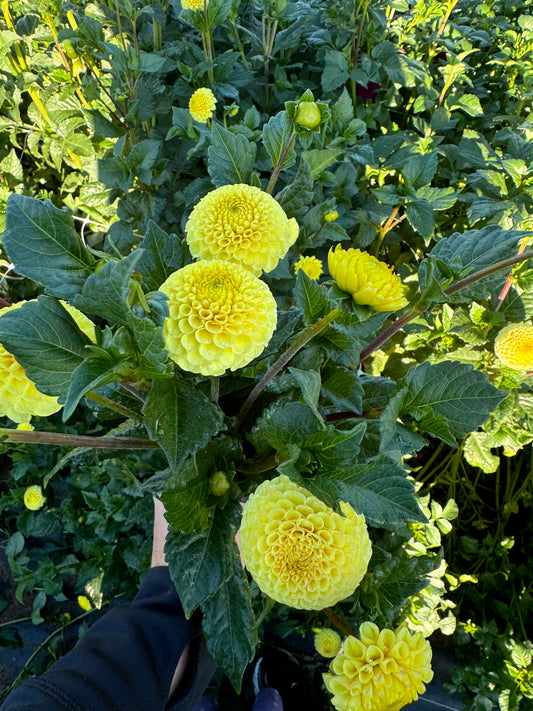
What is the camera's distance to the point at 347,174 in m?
0.88

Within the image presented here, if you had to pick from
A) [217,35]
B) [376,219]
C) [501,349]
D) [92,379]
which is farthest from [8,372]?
[217,35]

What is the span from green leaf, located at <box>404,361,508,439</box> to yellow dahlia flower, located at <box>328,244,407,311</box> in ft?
0.27

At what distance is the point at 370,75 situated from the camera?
97cm

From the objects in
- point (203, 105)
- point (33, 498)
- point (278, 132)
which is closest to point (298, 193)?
point (278, 132)

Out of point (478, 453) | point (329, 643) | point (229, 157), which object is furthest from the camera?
point (478, 453)

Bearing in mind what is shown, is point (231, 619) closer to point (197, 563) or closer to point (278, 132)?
point (197, 563)

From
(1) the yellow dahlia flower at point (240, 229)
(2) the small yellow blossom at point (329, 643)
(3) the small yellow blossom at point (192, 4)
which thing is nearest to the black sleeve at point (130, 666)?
(2) the small yellow blossom at point (329, 643)

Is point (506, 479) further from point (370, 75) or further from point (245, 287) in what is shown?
point (245, 287)

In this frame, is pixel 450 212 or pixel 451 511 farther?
pixel 450 212

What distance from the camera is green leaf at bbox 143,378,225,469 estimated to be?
370 mm

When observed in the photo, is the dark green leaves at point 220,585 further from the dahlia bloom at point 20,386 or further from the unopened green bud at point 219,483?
the dahlia bloom at point 20,386

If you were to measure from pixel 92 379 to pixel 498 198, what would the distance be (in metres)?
0.84

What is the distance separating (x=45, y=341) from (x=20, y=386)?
7 centimetres

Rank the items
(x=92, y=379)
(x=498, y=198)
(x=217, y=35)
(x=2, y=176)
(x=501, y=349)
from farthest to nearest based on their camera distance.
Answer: (x=2, y=176)
(x=217, y=35)
(x=498, y=198)
(x=501, y=349)
(x=92, y=379)
